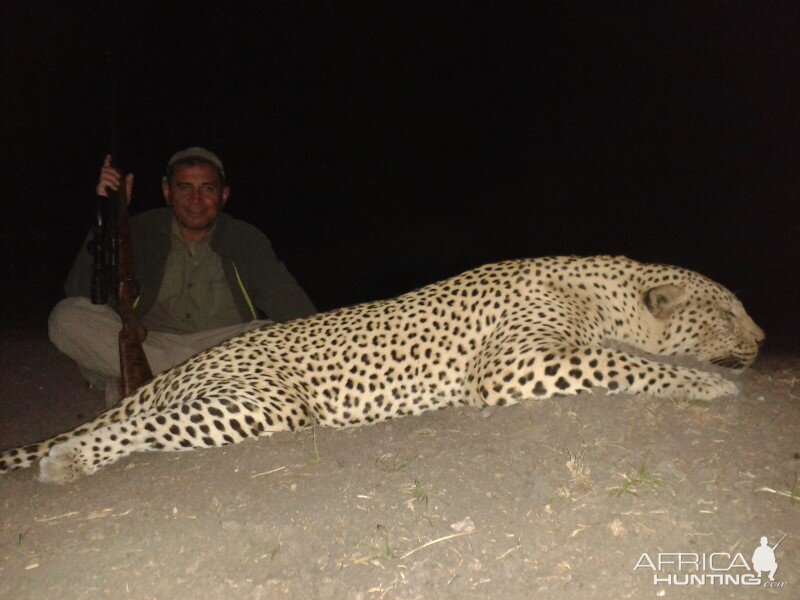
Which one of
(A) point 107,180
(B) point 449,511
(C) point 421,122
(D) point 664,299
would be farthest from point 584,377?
(C) point 421,122

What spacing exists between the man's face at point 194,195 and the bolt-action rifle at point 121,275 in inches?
15.1

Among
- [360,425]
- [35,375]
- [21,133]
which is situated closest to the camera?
[360,425]

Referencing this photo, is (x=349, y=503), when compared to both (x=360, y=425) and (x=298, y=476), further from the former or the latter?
(x=360, y=425)

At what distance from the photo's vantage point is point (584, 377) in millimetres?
3680

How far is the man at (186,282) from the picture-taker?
5648mm

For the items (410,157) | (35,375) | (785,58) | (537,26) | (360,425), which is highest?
(537,26)

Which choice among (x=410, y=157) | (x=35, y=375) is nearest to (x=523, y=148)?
(x=410, y=157)

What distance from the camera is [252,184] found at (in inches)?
979

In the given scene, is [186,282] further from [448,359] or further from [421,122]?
[421,122]

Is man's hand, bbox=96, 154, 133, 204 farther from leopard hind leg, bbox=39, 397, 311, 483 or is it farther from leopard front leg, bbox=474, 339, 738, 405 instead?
leopard front leg, bbox=474, 339, 738, 405

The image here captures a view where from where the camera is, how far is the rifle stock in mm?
4898

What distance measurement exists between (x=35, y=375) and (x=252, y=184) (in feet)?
61.5

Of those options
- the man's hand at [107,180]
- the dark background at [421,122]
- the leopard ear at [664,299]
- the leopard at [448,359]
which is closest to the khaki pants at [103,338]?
the man's hand at [107,180]

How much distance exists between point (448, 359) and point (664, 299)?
53.3 inches
